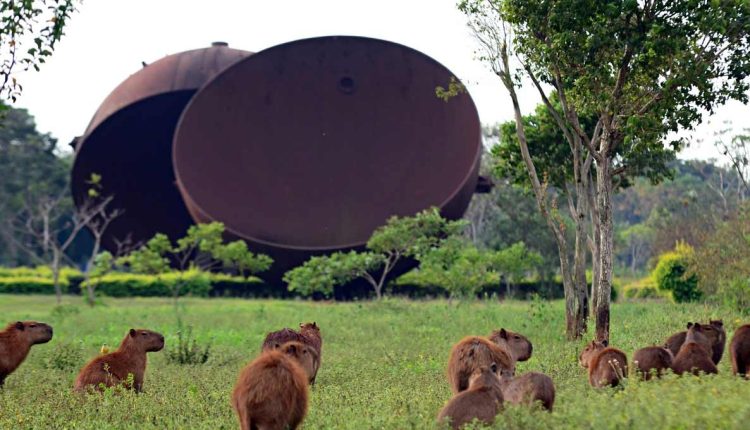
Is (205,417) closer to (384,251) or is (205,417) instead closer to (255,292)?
(384,251)

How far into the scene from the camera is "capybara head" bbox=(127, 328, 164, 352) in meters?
10.4

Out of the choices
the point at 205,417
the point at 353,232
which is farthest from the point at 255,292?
the point at 205,417

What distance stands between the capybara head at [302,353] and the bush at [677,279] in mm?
20084

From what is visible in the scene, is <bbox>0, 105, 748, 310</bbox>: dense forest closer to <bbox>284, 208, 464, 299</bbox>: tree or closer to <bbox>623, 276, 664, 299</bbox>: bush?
<bbox>623, 276, 664, 299</bbox>: bush

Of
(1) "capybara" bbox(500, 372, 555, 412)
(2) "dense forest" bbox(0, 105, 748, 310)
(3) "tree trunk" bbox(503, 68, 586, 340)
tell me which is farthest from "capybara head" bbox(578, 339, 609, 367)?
(2) "dense forest" bbox(0, 105, 748, 310)

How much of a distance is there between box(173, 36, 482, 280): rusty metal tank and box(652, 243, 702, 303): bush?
29.0ft

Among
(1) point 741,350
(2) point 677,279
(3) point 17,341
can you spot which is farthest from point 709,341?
(2) point 677,279

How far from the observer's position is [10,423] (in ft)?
27.9

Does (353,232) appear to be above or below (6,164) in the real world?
below

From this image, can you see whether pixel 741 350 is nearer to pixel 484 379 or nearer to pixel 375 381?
pixel 484 379

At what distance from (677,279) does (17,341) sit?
72.3ft

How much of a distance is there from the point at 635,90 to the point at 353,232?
21.8 meters

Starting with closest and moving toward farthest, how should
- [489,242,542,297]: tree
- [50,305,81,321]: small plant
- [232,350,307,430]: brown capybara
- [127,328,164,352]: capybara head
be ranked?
[232,350,307,430]: brown capybara < [127,328,164,352]: capybara head < [50,305,81,321]: small plant < [489,242,542,297]: tree

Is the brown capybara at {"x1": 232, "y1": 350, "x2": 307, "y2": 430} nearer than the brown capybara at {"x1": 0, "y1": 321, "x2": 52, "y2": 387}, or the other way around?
the brown capybara at {"x1": 232, "y1": 350, "x2": 307, "y2": 430}
